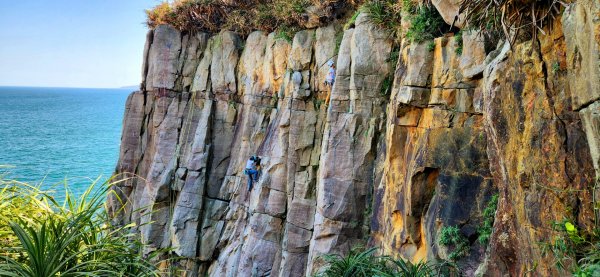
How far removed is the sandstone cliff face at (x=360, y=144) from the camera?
4.81 meters

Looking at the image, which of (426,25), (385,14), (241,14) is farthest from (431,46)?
(241,14)

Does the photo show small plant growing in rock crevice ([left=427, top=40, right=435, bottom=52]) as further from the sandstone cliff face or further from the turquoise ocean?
the turquoise ocean

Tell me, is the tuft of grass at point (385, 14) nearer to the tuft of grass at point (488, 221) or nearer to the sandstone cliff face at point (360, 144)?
the sandstone cliff face at point (360, 144)

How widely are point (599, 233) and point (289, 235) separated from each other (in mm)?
10220

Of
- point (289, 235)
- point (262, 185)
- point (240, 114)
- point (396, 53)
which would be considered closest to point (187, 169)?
point (240, 114)

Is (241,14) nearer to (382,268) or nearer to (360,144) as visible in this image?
(360,144)

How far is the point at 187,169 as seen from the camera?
18219mm

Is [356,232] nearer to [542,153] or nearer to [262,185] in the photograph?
[262,185]

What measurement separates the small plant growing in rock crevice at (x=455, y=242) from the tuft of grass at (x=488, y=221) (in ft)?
1.10

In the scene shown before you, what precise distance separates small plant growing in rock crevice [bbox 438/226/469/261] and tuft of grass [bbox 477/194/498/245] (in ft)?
1.10

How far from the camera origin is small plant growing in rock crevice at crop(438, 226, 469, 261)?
7.39m

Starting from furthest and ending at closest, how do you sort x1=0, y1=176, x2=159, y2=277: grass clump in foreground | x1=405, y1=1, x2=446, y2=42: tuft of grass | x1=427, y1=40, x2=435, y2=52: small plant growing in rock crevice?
x1=405, y1=1, x2=446, y2=42: tuft of grass
x1=427, y1=40, x2=435, y2=52: small plant growing in rock crevice
x1=0, y1=176, x2=159, y2=277: grass clump in foreground

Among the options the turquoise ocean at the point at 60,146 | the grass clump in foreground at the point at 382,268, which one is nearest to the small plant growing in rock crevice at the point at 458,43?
the grass clump in foreground at the point at 382,268

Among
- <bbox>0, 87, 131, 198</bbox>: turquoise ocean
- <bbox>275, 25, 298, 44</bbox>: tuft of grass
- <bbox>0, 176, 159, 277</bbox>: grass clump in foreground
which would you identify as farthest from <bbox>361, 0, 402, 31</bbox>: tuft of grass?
<bbox>0, 87, 131, 198</bbox>: turquoise ocean
